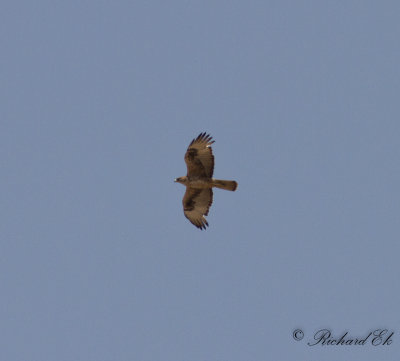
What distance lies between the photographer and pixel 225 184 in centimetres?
2295

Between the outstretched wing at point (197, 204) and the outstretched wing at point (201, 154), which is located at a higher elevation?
the outstretched wing at point (201, 154)

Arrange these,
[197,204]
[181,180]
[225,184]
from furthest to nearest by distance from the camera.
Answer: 1. [197,204]
2. [181,180]
3. [225,184]

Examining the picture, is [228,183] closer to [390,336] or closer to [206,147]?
[206,147]

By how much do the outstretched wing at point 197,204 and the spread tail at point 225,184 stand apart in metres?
0.78

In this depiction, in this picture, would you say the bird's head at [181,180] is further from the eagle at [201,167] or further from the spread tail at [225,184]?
the spread tail at [225,184]

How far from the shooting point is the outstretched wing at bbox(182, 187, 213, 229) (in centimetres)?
2394

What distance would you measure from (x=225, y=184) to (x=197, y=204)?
5.97 ft

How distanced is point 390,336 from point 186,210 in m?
8.25

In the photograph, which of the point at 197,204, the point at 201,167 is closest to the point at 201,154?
the point at 201,167

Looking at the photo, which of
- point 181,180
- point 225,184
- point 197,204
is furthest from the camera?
point 197,204

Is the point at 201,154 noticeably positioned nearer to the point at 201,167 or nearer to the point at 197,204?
the point at 201,167

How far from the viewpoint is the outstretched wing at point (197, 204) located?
942 inches

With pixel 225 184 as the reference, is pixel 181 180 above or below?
above

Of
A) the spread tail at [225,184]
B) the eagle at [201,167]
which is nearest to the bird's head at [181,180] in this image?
the eagle at [201,167]
